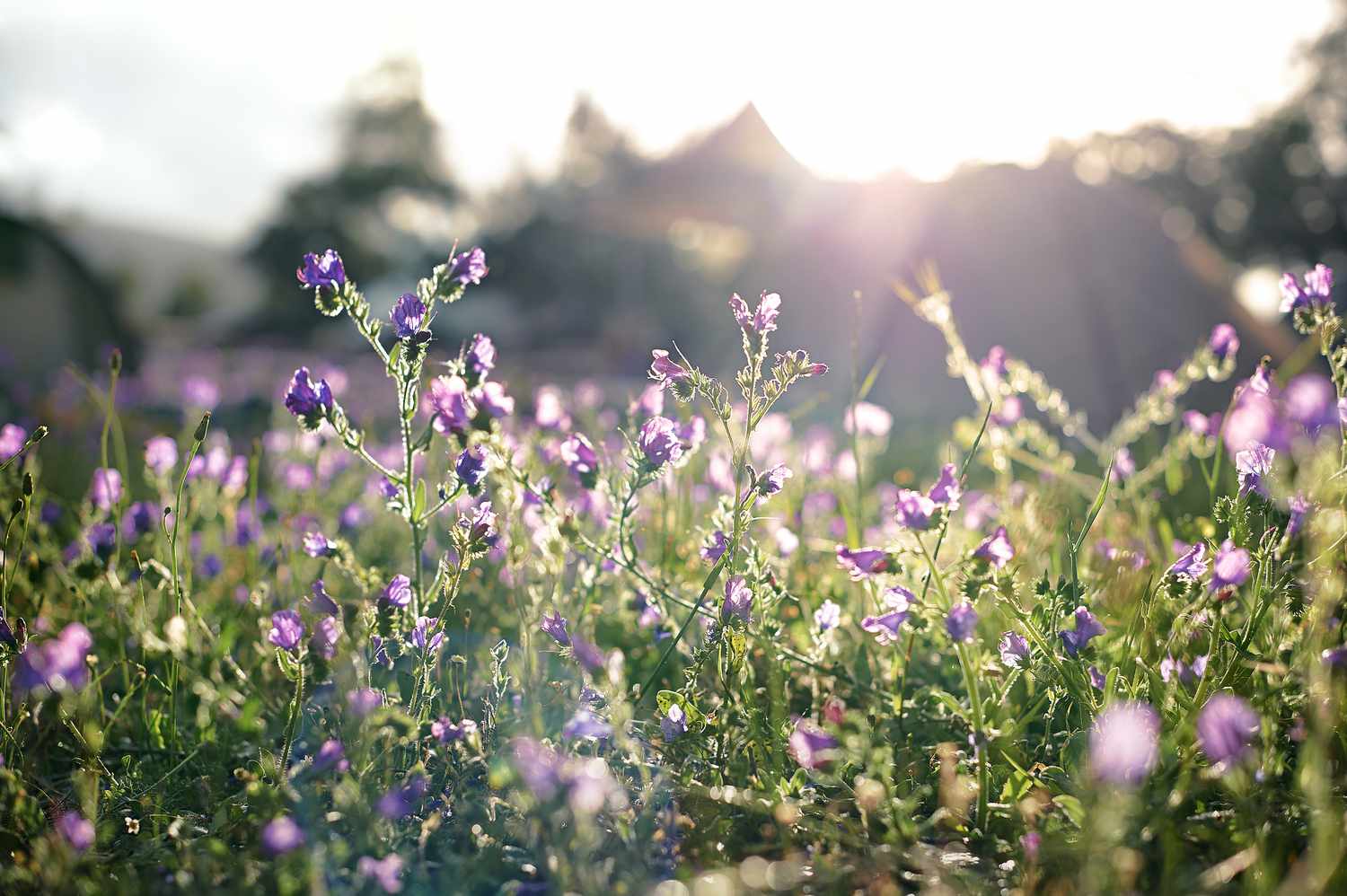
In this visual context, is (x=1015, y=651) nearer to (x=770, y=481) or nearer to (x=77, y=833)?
(x=770, y=481)

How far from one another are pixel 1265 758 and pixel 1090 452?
471cm

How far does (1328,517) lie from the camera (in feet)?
5.61

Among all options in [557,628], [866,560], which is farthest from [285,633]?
[866,560]

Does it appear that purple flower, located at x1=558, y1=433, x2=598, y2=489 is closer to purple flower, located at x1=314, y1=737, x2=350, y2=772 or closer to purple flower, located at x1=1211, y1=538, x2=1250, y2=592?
purple flower, located at x1=314, y1=737, x2=350, y2=772

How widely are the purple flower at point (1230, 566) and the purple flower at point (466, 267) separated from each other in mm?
1312

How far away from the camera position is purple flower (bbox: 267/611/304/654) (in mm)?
1628

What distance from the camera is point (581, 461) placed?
1.79m

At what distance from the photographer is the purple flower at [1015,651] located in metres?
1.75

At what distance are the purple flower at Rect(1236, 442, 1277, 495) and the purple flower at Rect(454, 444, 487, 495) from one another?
52.6 inches

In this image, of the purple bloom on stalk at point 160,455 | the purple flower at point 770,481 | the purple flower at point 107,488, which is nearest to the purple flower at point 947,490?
the purple flower at point 770,481

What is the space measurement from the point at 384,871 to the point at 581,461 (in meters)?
0.74

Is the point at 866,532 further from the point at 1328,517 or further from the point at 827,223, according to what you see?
the point at 827,223

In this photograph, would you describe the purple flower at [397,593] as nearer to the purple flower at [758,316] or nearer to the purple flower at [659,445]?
the purple flower at [659,445]

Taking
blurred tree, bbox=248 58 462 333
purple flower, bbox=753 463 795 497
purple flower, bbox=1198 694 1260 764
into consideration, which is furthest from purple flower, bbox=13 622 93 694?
blurred tree, bbox=248 58 462 333
